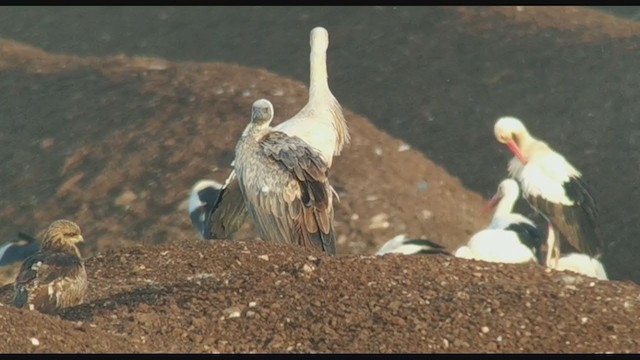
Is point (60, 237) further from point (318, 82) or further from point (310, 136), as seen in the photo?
point (318, 82)

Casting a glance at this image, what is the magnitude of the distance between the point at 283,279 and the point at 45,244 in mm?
1906

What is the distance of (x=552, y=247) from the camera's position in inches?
644

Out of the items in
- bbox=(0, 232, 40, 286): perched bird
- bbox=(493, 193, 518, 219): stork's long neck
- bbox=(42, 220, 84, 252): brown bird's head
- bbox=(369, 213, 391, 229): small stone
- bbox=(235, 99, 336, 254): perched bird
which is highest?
bbox=(42, 220, 84, 252): brown bird's head

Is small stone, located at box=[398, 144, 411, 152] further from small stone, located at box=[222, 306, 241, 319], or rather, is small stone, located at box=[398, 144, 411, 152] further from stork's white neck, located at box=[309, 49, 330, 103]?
small stone, located at box=[222, 306, 241, 319]

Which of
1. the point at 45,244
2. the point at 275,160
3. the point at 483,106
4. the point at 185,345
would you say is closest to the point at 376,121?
the point at 483,106

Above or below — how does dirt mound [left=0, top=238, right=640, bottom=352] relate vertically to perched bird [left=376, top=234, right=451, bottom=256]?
above

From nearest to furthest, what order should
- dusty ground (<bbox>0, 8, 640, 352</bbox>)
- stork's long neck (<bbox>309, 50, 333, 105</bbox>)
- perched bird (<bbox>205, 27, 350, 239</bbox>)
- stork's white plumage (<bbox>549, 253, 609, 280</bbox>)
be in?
dusty ground (<bbox>0, 8, 640, 352</bbox>)
perched bird (<bbox>205, 27, 350, 239</bbox>)
stork's white plumage (<bbox>549, 253, 609, 280</bbox>)
stork's long neck (<bbox>309, 50, 333, 105</bbox>)

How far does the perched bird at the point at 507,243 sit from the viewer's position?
47.7ft

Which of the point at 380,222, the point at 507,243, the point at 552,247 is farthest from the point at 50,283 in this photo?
the point at 552,247

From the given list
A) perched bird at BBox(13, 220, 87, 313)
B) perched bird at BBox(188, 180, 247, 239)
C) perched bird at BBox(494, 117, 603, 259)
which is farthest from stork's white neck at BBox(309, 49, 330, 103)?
perched bird at BBox(13, 220, 87, 313)

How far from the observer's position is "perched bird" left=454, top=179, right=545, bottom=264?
47.7ft

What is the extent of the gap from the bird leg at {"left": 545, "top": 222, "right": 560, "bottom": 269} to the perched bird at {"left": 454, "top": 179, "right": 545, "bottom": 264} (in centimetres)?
16

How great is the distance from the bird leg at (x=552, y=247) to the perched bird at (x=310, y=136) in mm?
2360

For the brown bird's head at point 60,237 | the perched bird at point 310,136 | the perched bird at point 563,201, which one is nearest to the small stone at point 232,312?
the brown bird's head at point 60,237
